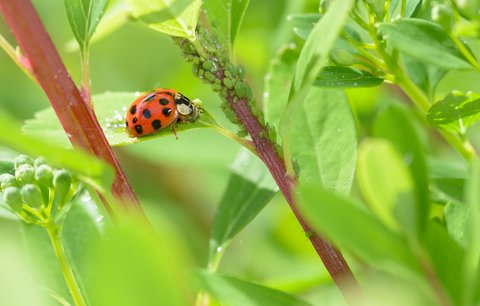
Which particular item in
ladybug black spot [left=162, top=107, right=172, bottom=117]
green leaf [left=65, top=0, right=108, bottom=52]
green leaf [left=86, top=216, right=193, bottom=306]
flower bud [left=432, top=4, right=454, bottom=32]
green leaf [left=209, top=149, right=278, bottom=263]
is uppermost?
green leaf [left=65, top=0, right=108, bottom=52]

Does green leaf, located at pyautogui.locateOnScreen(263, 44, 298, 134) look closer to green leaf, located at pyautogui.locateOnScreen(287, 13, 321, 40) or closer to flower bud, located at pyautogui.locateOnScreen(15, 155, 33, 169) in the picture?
green leaf, located at pyautogui.locateOnScreen(287, 13, 321, 40)

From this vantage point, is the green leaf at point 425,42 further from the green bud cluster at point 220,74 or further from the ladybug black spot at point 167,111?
the ladybug black spot at point 167,111

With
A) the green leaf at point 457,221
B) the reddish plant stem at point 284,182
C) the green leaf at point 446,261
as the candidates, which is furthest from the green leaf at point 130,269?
the green leaf at point 457,221

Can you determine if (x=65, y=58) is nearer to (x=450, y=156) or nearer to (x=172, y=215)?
(x=172, y=215)

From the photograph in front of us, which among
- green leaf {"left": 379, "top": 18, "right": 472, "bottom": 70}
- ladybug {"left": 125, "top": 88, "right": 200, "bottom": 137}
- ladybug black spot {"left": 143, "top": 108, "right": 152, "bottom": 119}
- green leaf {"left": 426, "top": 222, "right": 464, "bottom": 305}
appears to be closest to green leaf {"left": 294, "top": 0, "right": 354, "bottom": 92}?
green leaf {"left": 379, "top": 18, "right": 472, "bottom": 70}

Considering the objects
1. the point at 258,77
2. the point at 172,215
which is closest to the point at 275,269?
the point at 172,215

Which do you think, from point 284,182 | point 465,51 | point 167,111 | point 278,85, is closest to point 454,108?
point 465,51

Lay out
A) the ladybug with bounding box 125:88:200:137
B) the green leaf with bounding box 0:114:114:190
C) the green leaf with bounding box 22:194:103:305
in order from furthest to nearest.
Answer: the ladybug with bounding box 125:88:200:137
the green leaf with bounding box 22:194:103:305
the green leaf with bounding box 0:114:114:190
